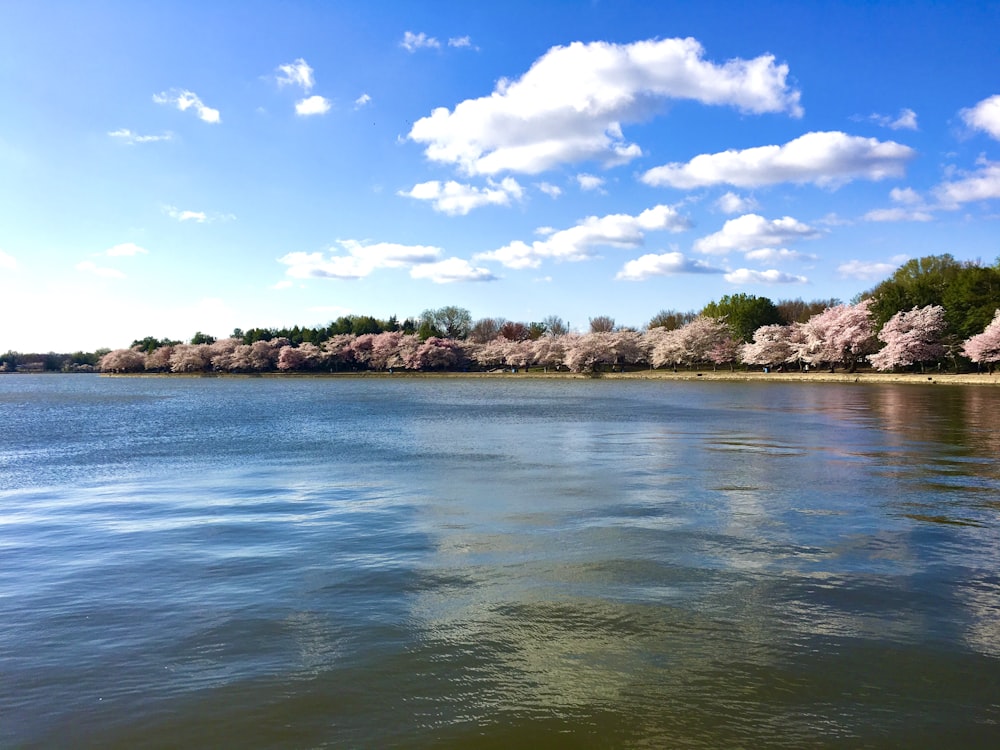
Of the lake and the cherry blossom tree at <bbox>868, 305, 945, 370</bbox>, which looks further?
the cherry blossom tree at <bbox>868, 305, 945, 370</bbox>

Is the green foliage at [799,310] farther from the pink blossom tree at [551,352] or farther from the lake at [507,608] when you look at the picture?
the lake at [507,608]

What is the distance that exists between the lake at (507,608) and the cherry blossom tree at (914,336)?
62.8m

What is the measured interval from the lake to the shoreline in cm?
5802

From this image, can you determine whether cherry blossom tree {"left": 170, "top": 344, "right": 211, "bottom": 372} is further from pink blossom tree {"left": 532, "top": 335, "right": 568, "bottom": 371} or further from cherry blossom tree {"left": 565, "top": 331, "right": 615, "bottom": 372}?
cherry blossom tree {"left": 565, "top": 331, "right": 615, "bottom": 372}

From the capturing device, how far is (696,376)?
10225cm

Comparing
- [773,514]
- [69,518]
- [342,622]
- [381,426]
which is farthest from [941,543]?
[381,426]

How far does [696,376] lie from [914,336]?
30.8 metres

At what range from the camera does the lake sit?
5922 mm

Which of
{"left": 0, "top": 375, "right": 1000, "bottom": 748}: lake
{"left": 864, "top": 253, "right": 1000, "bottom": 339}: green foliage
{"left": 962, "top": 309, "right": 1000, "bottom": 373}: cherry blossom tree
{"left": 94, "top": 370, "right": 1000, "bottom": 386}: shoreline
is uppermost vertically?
{"left": 864, "top": 253, "right": 1000, "bottom": 339}: green foliage

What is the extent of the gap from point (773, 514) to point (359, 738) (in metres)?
10.1

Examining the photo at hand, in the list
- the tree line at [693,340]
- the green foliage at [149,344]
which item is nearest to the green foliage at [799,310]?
the tree line at [693,340]

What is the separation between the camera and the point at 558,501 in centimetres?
1523

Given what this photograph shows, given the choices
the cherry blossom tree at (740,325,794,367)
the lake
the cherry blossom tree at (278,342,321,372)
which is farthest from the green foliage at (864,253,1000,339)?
the cherry blossom tree at (278,342,321,372)

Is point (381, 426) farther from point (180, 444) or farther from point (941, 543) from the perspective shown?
point (941, 543)
